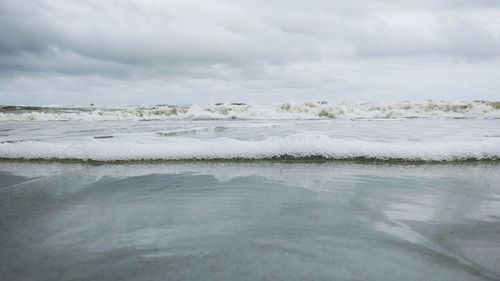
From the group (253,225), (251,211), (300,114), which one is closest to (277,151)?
(251,211)

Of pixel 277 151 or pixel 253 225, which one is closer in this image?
pixel 253 225

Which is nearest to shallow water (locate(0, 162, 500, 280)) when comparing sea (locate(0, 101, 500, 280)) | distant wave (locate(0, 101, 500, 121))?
sea (locate(0, 101, 500, 280))

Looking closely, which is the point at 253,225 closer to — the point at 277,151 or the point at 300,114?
the point at 277,151

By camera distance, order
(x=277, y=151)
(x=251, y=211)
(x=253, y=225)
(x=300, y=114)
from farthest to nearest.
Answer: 1. (x=300, y=114)
2. (x=277, y=151)
3. (x=251, y=211)
4. (x=253, y=225)

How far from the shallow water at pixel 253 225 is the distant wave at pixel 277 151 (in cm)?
71

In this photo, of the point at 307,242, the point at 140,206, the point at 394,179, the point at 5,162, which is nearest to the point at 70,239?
the point at 140,206

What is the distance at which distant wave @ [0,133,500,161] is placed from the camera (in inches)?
195

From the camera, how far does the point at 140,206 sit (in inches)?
117

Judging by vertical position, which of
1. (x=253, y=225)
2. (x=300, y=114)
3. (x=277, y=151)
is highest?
(x=300, y=114)

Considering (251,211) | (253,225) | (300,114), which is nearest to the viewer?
(253,225)

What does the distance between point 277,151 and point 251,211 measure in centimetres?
234

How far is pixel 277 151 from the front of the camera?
509 centimetres

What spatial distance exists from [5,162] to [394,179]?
485cm

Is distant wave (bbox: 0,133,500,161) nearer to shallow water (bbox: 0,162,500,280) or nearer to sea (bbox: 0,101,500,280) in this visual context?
sea (bbox: 0,101,500,280)
